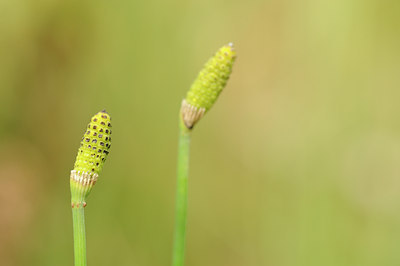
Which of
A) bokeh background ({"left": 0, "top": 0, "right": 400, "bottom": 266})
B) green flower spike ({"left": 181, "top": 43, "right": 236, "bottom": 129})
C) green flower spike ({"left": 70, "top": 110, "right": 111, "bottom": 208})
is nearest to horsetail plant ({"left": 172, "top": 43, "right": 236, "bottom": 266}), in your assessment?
green flower spike ({"left": 181, "top": 43, "right": 236, "bottom": 129})

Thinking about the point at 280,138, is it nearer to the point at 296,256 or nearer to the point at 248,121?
the point at 248,121

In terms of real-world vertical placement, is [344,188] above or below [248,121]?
below

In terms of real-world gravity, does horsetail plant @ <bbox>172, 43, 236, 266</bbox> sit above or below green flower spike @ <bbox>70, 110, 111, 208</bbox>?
above

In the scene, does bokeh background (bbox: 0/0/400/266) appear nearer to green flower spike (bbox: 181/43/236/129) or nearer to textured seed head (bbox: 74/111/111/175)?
green flower spike (bbox: 181/43/236/129)

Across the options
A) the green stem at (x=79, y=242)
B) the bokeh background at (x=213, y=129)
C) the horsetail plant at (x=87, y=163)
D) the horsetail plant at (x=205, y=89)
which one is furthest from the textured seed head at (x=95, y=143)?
the bokeh background at (x=213, y=129)

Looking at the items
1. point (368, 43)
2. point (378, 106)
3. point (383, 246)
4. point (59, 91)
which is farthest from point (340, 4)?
point (59, 91)

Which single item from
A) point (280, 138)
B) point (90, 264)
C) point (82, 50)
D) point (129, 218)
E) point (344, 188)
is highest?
point (82, 50)

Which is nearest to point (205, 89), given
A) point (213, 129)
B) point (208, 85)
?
point (208, 85)

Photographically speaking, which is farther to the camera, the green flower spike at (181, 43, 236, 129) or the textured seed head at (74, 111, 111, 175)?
the green flower spike at (181, 43, 236, 129)
